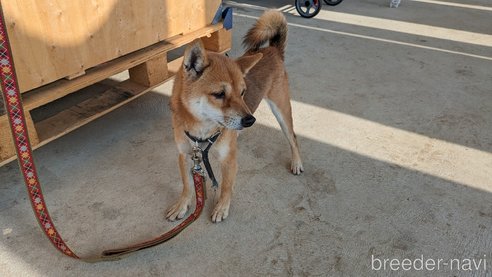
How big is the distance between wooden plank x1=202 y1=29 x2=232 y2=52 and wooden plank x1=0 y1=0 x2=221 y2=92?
1.98 feet

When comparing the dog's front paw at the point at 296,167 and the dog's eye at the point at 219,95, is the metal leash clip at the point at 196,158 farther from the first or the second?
the dog's front paw at the point at 296,167

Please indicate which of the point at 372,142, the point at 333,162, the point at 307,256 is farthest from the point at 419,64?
the point at 307,256

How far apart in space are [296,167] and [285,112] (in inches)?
15.7

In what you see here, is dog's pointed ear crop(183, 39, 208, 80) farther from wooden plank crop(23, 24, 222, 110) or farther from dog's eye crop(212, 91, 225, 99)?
wooden plank crop(23, 24, 222, 110)

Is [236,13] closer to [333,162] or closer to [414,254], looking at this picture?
[333,162]

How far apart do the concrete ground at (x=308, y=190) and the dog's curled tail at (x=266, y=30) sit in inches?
31.7

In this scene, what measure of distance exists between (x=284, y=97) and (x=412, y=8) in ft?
17.2

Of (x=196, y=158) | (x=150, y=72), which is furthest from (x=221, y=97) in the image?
(x=150, y=72)

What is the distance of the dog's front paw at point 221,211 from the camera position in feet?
6.94

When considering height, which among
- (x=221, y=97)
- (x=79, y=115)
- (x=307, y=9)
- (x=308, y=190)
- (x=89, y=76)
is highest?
(x=221, y=97)

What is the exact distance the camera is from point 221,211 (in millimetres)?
2133

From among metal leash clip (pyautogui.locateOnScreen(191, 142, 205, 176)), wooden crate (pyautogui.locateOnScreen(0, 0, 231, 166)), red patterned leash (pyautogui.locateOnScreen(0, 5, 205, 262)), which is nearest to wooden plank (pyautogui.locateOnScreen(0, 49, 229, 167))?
wooden crate (pyautogui.locateOnScreen(0, 0, 231, 166))

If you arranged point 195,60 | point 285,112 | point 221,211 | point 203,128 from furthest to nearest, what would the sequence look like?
1. point 285,112
2. point 221,211
3. point 203,128
4. point 195,60

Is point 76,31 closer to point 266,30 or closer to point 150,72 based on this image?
point 150,72
